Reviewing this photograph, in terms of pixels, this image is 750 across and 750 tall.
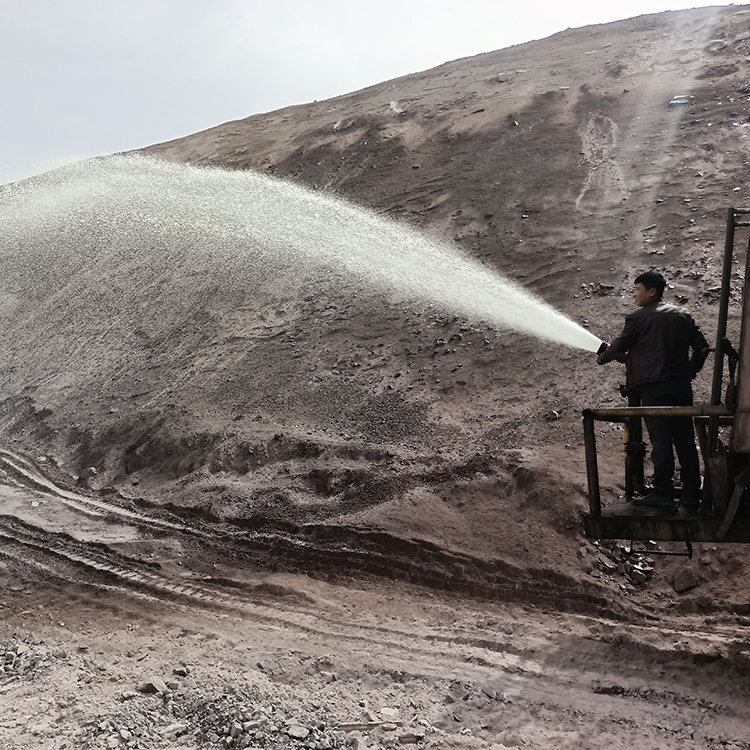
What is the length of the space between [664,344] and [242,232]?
11878 mm

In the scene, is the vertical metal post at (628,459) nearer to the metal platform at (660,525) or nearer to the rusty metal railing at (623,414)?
the rusty metal railing at (623,414)

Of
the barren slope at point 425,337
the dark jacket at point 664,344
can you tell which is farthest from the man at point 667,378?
the barren slope at point 425,337

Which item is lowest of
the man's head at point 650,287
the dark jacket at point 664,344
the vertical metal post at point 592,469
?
the vertical metal post at point 592,469

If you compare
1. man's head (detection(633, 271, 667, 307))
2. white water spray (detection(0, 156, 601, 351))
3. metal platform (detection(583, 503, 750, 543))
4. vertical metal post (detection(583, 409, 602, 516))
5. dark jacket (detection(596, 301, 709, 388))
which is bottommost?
metal platform (detection(583, 503, 750, 543))

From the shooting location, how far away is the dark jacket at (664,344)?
15.0ft

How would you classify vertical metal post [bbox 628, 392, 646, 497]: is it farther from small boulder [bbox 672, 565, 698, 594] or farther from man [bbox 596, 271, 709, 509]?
small boulder [bbox 672, 565, 698, 594]

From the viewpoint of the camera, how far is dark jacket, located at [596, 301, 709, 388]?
15.0ft

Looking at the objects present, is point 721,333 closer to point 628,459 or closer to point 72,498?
point 628,459

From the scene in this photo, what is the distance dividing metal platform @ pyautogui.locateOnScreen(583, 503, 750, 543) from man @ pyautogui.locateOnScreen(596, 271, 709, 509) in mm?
135

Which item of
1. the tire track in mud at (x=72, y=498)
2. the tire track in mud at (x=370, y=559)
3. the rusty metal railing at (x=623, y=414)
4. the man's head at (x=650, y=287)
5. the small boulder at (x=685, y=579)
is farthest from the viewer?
the tire track in mud at (x=72, y=498)

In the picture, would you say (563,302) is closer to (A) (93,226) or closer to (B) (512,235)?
(B) (512,235)

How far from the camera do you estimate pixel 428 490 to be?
6996mm

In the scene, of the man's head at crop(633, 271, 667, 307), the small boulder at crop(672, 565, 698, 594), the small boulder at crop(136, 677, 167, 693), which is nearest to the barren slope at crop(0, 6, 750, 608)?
the small boulder at crop(672, 565, 698, 594)

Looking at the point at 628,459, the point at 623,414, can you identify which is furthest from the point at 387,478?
the point at 623,414
